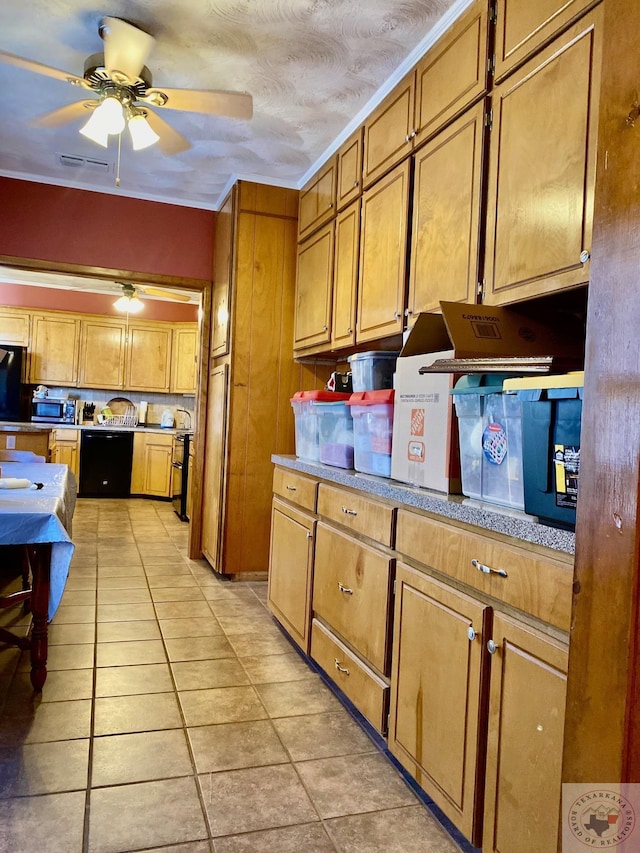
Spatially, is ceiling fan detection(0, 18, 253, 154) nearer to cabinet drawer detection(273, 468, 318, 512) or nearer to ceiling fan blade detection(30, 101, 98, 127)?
ceiling fan blade detection(30, 101, 98, 127)

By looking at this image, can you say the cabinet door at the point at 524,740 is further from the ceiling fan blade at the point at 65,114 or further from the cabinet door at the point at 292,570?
the ceiling fan blade at the point at 65,114

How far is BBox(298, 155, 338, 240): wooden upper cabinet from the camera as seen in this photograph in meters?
3.41

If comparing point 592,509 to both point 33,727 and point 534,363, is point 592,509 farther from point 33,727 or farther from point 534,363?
point 33,727

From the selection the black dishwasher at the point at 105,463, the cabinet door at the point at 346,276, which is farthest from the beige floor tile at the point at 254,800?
the black dishwasher at the point at 105,463

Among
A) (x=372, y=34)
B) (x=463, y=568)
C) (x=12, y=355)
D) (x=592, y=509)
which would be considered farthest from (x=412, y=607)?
(x=12, y=355)

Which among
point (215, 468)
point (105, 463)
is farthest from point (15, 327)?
point (215, 468)

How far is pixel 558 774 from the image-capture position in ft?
3.82

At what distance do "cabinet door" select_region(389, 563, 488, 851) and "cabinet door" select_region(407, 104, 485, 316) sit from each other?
1.04 m

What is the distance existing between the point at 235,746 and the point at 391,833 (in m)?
0.62

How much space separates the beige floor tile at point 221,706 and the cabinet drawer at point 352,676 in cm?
30

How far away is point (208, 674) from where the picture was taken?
254 centimetres

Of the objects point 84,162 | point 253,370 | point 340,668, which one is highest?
point 84,162

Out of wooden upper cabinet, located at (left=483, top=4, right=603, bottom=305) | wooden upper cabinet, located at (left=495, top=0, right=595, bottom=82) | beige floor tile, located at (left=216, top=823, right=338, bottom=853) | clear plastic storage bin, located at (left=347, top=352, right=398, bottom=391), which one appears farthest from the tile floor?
wooden upper cabinet, located at (left=495, top=0, right=595, bottom=82)

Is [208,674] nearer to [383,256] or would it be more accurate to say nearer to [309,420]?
[309,420]
